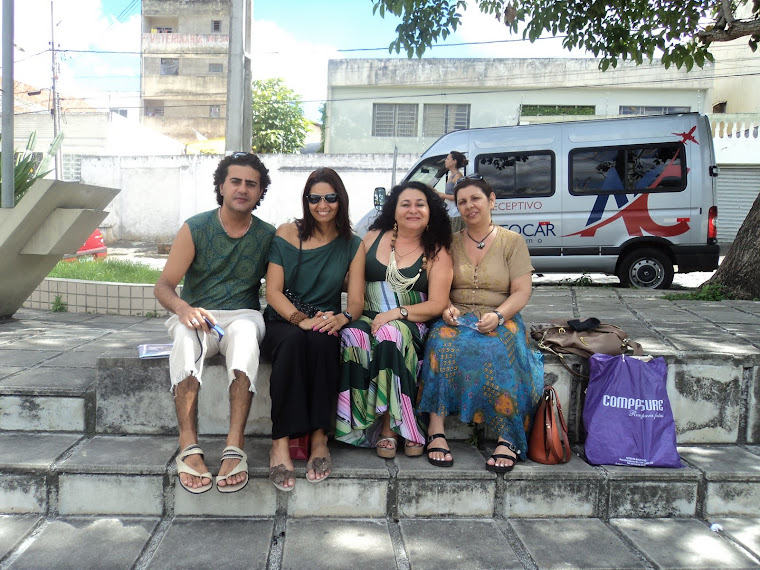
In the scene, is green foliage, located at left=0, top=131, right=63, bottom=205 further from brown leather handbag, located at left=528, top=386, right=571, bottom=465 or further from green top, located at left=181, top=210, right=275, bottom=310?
brown leather handbag, located at left=528, top=386, right=571, bottom=465

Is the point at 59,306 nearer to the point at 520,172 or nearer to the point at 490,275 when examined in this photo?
the point at 490,275

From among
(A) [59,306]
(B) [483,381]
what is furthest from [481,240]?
(A) [59,306]

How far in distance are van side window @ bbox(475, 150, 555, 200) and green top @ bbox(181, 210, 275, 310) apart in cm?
606

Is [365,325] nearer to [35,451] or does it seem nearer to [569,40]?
[35,451]

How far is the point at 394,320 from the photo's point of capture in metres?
3.12

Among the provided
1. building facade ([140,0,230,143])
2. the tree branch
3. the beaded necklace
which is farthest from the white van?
building facade ([140,0,230,143])

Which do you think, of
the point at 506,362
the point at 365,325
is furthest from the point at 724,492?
the point at 365,325

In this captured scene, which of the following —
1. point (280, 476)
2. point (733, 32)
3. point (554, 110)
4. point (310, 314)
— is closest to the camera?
point (280, 476)

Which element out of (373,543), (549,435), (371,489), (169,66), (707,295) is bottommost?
(373,543)

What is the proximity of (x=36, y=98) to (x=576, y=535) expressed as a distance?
1221 inches

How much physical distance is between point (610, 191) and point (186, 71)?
29249 mm

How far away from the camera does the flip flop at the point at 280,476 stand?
8.85ft

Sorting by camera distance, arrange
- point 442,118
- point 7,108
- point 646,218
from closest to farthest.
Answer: point 7,108 → point 646,218 → point 442,118

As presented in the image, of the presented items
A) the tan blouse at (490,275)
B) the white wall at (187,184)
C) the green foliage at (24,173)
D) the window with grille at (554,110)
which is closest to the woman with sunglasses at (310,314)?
the tan blouse at (490,275)
